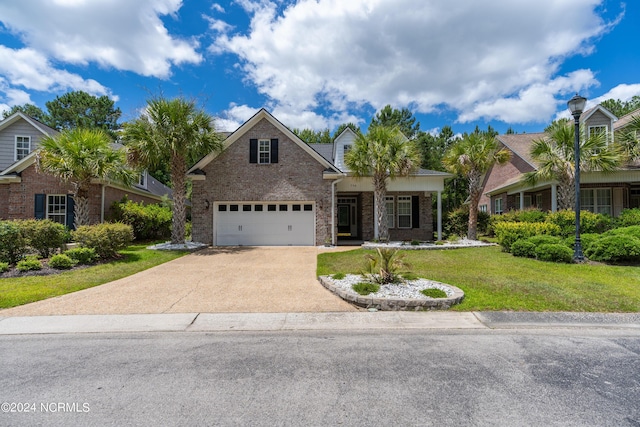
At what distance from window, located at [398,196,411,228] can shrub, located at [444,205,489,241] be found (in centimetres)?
277

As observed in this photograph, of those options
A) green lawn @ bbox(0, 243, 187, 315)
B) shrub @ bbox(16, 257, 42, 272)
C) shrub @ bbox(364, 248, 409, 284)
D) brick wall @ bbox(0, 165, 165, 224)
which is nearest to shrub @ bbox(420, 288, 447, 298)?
shrub @ bbox(364, 248, 409, 284)

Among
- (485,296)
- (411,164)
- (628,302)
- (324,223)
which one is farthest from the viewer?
(324,223)

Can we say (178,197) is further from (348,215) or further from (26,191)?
(348,215)

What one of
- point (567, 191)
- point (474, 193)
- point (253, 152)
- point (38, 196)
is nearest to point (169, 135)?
point (253, 152)

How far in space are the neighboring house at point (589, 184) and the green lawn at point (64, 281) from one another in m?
18.4

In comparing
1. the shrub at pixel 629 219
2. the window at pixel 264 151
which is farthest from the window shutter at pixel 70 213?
the shrub at pixel 629 219

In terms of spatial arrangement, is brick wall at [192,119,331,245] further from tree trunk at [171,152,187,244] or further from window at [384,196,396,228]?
window at [384,196,396,228]

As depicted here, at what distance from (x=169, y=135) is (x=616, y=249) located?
1667cm

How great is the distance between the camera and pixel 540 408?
3006mm

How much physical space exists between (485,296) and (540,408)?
414 centimetres

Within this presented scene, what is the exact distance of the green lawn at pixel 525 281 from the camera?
20.8 ft

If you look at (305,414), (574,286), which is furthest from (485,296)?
(305,414)

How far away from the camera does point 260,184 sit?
53.0 ft

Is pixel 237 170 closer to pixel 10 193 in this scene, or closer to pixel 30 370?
pixel 10 193
